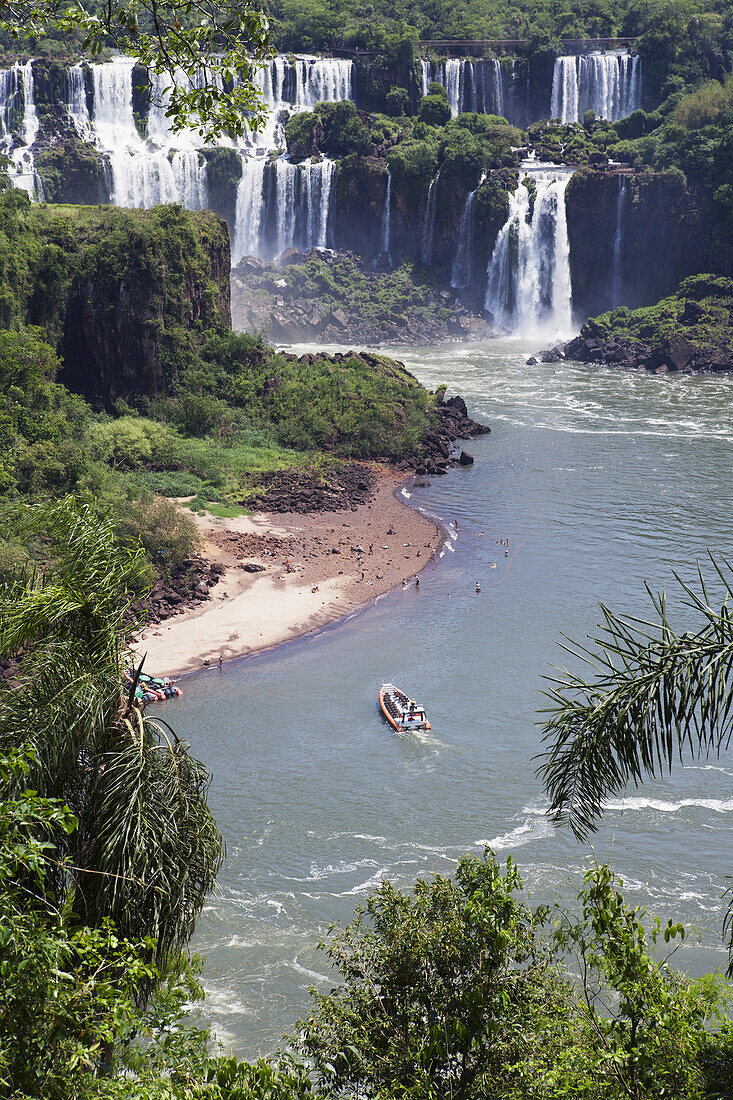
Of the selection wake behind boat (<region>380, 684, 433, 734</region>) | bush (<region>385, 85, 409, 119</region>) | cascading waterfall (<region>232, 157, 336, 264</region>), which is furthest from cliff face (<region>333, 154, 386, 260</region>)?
wake behind boat (<region>380, 684, 433, 734</region>)

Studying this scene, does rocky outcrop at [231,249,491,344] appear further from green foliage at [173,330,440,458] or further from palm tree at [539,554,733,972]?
palm tree at [539,554,733,972]

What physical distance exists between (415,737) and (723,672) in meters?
20.7

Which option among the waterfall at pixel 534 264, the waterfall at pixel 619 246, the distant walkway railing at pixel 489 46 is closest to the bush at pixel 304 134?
the distant walkway railing at pixel 489 46

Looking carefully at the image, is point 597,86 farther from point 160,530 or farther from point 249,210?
point 160,530

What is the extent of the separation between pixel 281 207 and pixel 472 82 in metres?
29.7

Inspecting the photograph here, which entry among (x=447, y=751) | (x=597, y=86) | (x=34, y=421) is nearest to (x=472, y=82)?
(x=597, y=86)

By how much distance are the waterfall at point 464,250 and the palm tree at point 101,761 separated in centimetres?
9428

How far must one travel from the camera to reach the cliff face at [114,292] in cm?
5300

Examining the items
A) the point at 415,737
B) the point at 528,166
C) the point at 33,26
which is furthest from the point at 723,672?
the point at 528,166

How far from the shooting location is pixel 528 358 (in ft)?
284

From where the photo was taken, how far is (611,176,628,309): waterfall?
9162 cm

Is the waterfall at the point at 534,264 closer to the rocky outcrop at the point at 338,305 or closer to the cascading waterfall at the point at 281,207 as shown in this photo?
the rocky outcrop at the point at 338,305

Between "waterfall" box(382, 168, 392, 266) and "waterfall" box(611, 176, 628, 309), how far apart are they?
23.5m

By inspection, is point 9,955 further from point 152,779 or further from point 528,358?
point 528,358
